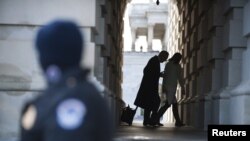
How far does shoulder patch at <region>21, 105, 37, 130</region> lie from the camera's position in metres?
2.37

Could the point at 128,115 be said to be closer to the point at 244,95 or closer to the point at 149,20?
the point at 244,95

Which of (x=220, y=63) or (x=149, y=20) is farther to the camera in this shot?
(x=149, y=20)

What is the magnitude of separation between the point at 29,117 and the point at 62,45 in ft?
1.04

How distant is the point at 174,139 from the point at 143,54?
40.6 m

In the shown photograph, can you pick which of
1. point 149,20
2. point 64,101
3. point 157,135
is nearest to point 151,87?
point 157,135

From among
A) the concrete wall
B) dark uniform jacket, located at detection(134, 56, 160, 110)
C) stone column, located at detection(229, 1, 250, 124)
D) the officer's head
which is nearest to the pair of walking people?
dark uniform jacket, located at detection(134, 56, 160, 110)

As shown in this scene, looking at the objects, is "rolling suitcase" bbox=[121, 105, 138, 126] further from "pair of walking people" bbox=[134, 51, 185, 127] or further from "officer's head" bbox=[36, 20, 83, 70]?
"officer's head" bbox=[36, 20, 83, 70]

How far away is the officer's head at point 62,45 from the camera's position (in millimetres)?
2455

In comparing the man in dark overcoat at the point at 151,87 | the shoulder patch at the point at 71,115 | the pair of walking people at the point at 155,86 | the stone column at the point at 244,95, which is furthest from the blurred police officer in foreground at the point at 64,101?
the man in dark overcoat at the point at 151,87

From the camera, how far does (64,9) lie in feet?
30.5

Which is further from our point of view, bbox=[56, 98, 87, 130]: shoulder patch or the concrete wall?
the concrete wall

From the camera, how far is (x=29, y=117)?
7.84 feet

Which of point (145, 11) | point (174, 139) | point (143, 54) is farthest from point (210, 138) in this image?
point (145, 11)

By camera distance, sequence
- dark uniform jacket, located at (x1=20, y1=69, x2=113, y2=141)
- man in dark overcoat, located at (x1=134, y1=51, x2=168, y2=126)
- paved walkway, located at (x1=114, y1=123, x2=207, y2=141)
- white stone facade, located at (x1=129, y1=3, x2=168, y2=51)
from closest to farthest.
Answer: dark uniform jacket, located at (x1=20, y1=69, x2=113, y2=141)
paved walkway, located at (x1=114, y1=123, x2=207, y2=141)
man in dark overcoat, located at (x1=134, y1=51, x2=168, y2=126)
white stone facade, located at (x1=129, y1=3, x2=168, y2=51)
